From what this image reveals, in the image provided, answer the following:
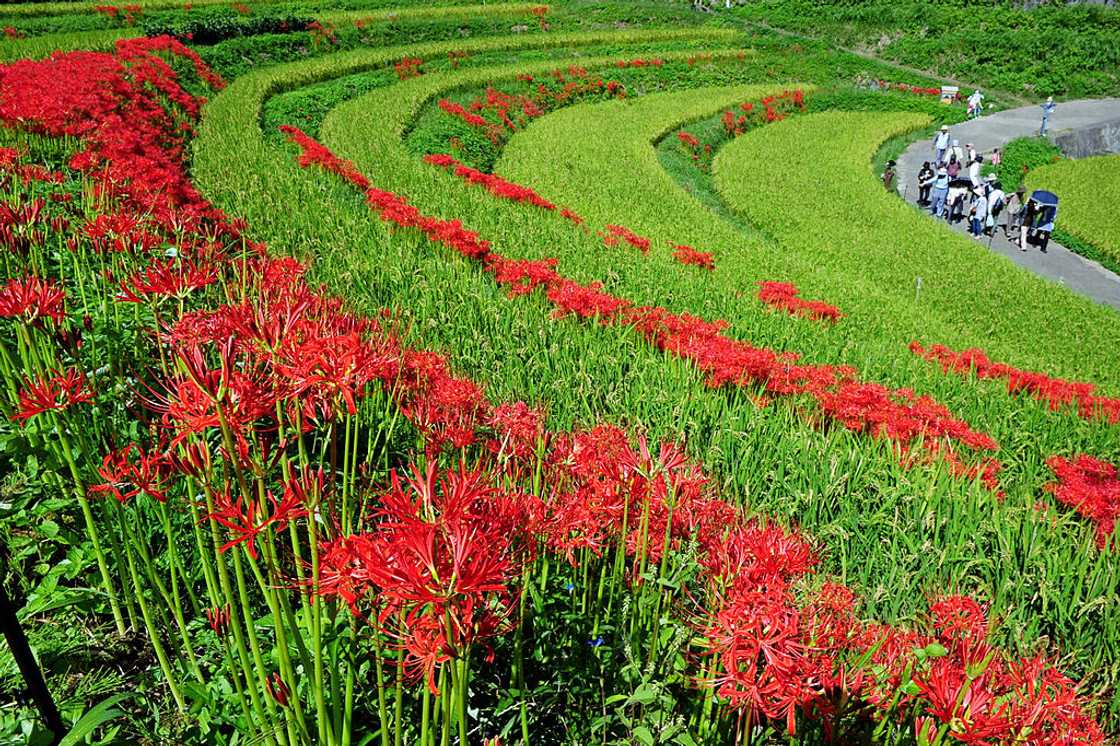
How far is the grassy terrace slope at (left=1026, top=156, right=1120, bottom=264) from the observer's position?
14660 millimetres

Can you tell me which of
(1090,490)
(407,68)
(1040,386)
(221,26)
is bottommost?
(1040,386)

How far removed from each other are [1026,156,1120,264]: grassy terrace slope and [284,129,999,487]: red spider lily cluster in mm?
13311

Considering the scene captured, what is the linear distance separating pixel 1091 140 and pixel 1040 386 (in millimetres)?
24537

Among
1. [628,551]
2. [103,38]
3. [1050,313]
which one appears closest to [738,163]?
[1050,313]

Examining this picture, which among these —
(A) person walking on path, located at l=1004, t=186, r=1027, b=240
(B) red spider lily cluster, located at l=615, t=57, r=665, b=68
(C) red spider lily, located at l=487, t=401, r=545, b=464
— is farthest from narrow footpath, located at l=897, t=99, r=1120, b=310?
(C) red spider lily, located at l=487, t=401, r=545, b=464

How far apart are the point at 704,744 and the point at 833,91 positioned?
32.5 meters

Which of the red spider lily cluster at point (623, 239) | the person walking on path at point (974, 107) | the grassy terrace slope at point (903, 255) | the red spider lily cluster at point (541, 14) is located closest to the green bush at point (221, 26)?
the red spider lily cluster at point (541, 14)

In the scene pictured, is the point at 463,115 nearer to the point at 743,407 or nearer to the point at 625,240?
the point at 625,240

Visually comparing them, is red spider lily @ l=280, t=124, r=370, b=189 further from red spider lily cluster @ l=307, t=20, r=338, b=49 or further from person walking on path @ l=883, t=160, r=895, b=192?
red spider lily cluster @ l=307, t=20, r=338, b=49

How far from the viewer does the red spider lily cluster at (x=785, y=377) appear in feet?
13.7

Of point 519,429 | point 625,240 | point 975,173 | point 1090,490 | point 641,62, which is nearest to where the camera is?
point 519,429

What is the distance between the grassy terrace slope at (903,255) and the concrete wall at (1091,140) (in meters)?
7.96

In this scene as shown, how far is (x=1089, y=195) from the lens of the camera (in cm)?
1738

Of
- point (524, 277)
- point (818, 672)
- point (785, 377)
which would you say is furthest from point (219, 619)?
point (524, 277)
